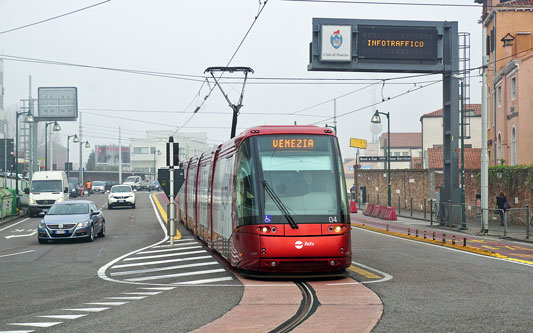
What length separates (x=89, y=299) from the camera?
11.2 m

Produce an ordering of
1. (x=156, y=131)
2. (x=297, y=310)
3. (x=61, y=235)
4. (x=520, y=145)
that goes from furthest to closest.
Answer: (x=156, y=131) → (x=520, y=145) → (x=61, y=235) → (x=297, y=310)

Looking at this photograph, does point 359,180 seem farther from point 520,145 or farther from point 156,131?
point 156,131

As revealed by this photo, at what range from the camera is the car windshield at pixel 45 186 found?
Answer: 41.9 meters

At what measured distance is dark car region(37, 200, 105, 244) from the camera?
23578mm

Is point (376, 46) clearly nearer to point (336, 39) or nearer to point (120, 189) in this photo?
point (336, 39)

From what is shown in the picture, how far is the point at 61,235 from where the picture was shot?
23.6 m

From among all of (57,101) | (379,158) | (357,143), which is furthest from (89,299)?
(57,101)

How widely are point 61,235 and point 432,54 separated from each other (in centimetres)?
2040

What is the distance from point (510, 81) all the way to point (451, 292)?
126ft

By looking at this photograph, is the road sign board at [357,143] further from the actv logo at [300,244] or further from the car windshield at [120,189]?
the actv logo at [300,244]

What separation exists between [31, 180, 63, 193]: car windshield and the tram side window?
99.1 ft

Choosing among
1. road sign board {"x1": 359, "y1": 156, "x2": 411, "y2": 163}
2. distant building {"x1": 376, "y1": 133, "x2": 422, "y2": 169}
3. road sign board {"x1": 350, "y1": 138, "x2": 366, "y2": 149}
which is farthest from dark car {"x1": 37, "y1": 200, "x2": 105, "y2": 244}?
distant building {"x1": 376, "y1": 133, "x2": 422, "y2": 169}

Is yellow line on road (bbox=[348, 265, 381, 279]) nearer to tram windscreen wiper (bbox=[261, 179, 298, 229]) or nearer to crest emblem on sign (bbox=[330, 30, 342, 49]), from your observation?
tram windscreen wiper (bbox=[261, 179, 298, 229])

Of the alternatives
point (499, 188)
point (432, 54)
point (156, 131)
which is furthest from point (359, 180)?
point (156, 131)
